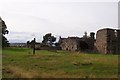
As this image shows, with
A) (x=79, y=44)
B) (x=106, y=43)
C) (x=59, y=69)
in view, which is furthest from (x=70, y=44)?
(x=59, y=69)

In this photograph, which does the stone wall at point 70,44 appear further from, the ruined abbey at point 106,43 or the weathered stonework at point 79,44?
the ruined abbey at point 106,43

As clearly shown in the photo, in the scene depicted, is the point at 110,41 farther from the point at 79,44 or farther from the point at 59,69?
the point at 59,69

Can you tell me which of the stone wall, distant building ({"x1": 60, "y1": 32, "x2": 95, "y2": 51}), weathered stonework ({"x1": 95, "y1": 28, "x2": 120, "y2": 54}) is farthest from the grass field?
the stone wall

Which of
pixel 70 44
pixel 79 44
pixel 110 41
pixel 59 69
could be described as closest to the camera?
pixel 59 69

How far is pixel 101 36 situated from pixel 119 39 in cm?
544

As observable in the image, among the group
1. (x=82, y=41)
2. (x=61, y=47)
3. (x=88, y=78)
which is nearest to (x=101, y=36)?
(x=82, y=41)

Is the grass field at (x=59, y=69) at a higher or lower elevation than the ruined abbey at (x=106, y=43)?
lower

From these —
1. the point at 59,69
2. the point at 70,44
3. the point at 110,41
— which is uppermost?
the point at 110,41

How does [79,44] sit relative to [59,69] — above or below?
above

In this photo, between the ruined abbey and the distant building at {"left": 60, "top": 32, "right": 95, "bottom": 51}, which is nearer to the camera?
the ruined abbey

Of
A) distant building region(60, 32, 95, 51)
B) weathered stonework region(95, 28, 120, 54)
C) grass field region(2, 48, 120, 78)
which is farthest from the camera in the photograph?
distant building region(60, 32, 95, 51)

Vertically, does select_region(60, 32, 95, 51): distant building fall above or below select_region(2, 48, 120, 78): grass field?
above

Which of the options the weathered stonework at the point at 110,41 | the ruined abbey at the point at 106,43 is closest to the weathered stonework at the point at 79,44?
the ruined abbey at the point at 106,43

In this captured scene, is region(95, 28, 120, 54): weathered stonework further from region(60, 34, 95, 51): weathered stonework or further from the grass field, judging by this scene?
the grass field
